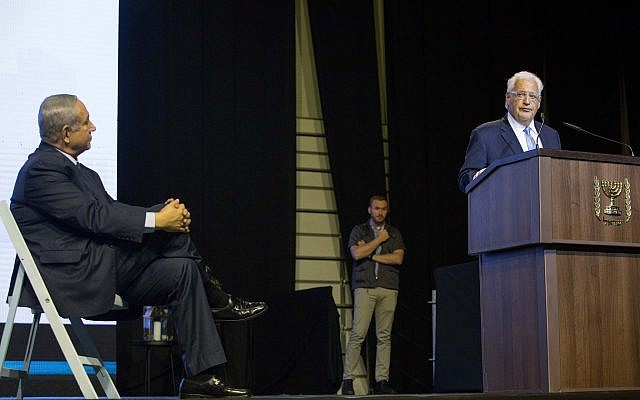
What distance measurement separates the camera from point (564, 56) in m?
8.23

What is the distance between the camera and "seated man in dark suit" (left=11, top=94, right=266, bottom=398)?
10.0 feet

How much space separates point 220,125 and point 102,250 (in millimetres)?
4219

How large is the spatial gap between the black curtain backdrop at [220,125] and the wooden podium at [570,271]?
3972 millimetres

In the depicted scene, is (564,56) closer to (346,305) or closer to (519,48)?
(519,48)

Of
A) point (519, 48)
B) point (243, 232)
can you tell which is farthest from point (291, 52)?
point (519, 48)

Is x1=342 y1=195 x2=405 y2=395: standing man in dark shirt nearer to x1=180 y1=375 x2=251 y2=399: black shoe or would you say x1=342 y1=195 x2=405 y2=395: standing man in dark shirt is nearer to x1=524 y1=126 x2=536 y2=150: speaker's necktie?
x1=524 y1=126 x2=536 y2=150: speaker's necktie

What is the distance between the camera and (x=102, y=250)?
312 cm

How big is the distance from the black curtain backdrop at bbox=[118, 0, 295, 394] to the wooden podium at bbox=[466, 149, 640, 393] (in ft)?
13.0

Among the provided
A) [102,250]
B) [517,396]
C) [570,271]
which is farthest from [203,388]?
[570,271]

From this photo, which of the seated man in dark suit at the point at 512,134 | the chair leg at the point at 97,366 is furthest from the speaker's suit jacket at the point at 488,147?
the chair leg at the point at 97,366

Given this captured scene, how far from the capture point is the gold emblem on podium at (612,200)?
332 centimetres

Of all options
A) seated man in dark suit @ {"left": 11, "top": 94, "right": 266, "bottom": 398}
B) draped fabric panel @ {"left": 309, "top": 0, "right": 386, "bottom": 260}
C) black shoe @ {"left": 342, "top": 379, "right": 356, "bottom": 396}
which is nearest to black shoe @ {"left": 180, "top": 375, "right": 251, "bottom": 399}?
seated man in dark suit @ {"left": 11, "top": 94, "right": 266, "bottom": 398}

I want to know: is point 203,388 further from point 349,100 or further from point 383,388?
point 349,100

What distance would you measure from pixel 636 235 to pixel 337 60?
462 cm
